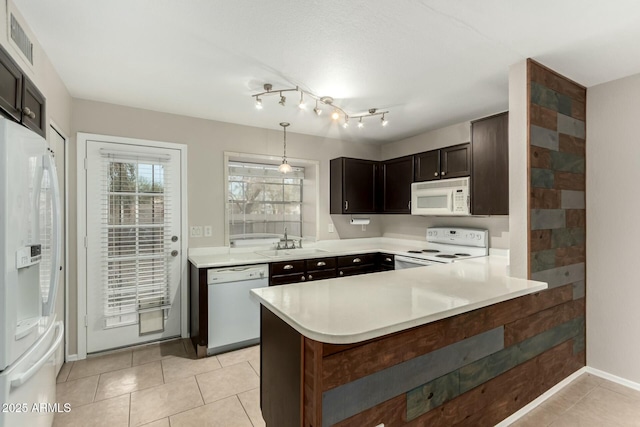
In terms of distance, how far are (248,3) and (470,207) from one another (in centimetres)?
260

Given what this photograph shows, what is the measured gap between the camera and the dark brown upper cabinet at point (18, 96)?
1.41 metres

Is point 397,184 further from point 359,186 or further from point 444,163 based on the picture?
point 444,163

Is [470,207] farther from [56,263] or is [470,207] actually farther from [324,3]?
[56,263]

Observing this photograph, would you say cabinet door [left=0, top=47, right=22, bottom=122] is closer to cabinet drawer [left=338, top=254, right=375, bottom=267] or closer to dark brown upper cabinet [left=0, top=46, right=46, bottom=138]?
dark brown upper cabinet [left=0, top=46, right=46, bottom=138]

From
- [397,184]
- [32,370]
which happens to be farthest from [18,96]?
[397,184]

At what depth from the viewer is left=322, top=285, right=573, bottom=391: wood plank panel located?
120 centimetres

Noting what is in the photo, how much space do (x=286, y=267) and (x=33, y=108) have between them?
2.31 metres

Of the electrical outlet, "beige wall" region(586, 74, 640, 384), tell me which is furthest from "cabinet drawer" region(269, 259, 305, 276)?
"beige wall" region(586, 74, 640, 384)

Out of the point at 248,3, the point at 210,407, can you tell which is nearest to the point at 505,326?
the point at 210,407

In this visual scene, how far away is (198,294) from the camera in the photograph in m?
2.80

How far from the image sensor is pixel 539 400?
2102 millimetres

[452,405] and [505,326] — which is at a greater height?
[505,326]

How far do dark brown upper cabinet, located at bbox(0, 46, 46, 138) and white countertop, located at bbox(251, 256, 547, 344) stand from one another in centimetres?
151

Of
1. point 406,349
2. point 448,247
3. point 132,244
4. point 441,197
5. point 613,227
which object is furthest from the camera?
point 448,247
